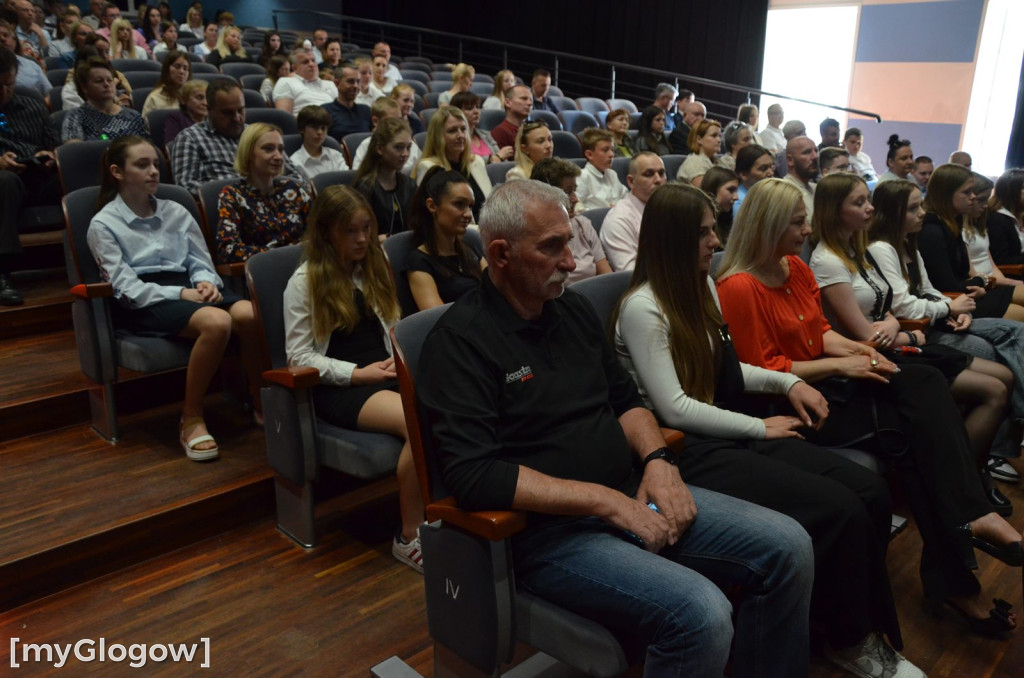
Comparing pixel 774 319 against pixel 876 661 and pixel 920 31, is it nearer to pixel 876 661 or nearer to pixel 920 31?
pixel 876 661

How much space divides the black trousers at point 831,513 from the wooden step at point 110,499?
1281 mm

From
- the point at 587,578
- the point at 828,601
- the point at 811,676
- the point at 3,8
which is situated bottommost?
the point at 811,676

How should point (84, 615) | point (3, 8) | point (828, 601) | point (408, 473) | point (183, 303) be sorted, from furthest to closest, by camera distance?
1. point (3, 8)
2. point (183, 303)
3. point (408, 473)
4. point (84, 615)
5. point (828, 601)

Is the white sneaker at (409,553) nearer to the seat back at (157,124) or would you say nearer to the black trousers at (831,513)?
the black trousers at (831,513)

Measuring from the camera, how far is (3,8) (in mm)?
4805

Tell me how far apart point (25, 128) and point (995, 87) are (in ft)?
26.0

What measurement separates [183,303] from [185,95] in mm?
1631

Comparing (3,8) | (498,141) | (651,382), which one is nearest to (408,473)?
(651,382)

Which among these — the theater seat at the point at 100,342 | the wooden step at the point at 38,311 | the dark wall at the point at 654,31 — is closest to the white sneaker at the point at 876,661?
the theater seat at the point at 100,342

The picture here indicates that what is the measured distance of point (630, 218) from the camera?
2924 millimetres

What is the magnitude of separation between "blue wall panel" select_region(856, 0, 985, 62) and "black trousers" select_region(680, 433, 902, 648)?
7344mm

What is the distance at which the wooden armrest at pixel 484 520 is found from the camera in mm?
1138

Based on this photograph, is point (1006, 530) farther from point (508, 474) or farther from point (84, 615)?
point (84, 615)

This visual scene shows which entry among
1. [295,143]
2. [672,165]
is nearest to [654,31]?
[672,165]
